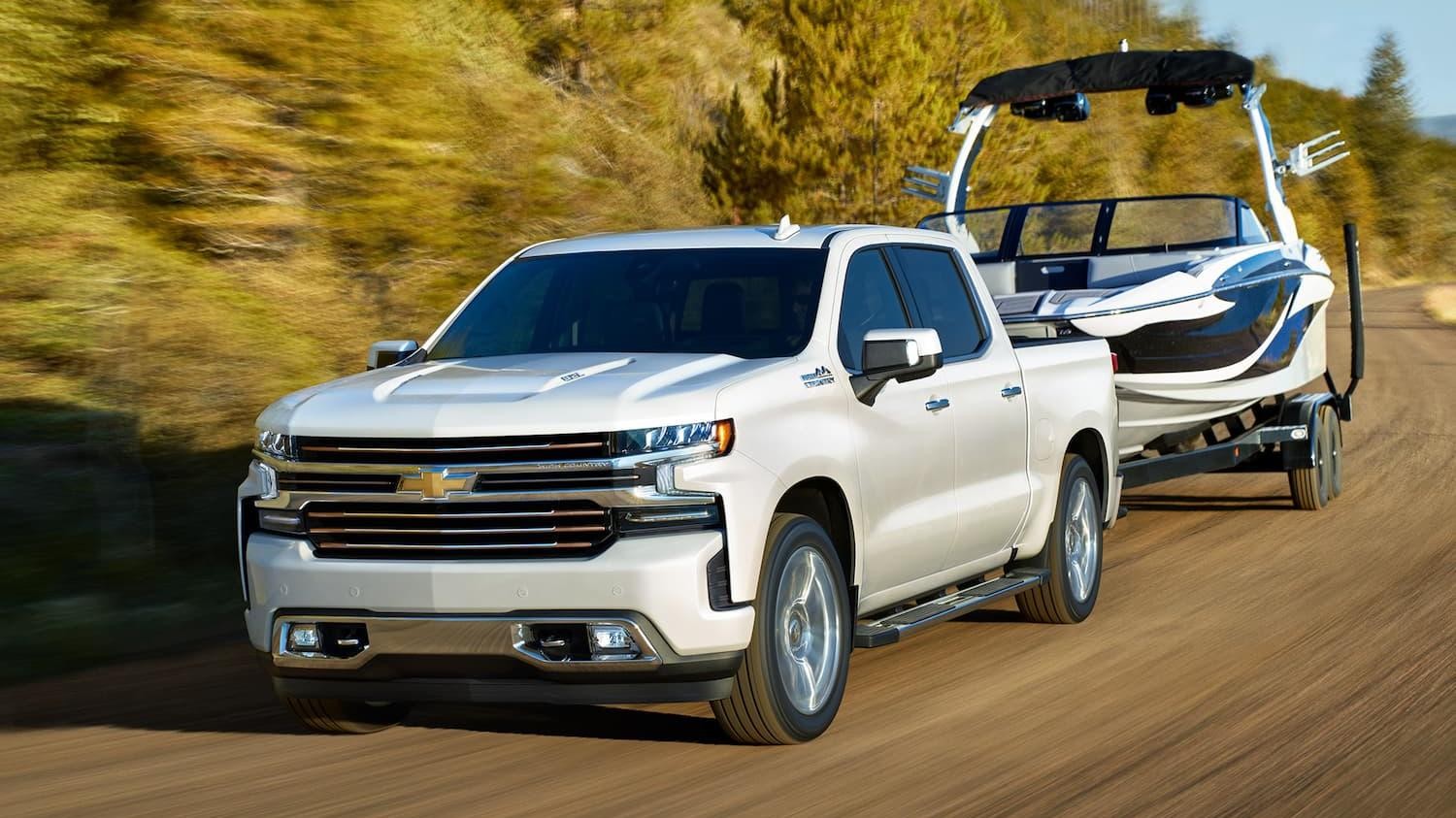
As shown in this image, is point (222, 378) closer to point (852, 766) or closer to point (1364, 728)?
point (852, 766)

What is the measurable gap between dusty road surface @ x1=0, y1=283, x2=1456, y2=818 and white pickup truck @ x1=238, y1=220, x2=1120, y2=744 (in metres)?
0.30

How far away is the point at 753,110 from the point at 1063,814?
3133 cm

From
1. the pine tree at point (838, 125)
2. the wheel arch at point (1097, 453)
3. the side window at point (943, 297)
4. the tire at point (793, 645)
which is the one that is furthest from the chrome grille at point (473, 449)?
the pine tree at point (838, 125)

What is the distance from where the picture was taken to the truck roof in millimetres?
7910

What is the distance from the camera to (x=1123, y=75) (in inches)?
603

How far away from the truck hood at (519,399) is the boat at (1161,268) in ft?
16.5

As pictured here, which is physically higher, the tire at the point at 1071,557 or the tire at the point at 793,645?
the tire at the point at 793,645

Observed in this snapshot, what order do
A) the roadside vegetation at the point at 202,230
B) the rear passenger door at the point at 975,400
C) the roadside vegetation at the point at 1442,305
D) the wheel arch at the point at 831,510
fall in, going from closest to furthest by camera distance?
the wheel arch at the point at 831,510, the rear passenger door at the point at 975,400, the roadside vegetation at the point at 202,230, the roadside vegetation at the point at 1442,305

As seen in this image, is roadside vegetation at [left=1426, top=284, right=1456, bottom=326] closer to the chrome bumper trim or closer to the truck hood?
the truck hood

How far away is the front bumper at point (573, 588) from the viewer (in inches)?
242

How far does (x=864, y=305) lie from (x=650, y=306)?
87 centimetres

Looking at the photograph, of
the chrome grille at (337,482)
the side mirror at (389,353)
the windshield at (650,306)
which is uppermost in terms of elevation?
the windshield at (650,306)

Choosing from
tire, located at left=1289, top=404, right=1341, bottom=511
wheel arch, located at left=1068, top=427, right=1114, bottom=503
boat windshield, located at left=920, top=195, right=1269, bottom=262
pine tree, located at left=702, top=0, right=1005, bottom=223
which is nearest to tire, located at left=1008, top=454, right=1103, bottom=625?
wheel arch, located at left=1068, top=427, right=1114, bottom=503

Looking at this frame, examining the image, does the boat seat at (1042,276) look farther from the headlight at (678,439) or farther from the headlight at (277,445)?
the headlight at (277,445)
